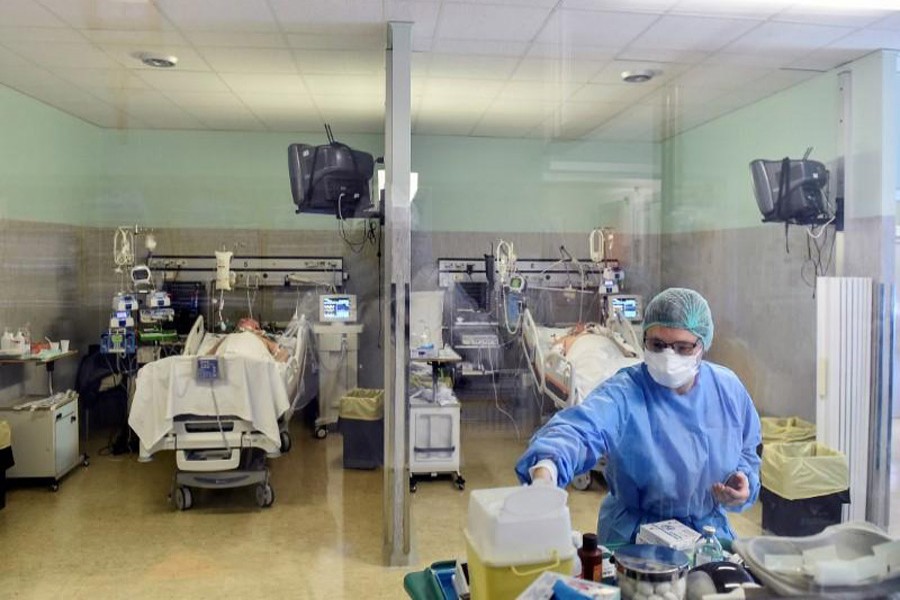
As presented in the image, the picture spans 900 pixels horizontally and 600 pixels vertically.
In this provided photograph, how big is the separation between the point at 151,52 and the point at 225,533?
2.65 m

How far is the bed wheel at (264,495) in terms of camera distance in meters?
3.77

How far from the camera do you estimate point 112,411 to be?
4.60m

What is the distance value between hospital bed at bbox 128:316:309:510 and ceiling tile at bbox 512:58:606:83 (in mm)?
2246

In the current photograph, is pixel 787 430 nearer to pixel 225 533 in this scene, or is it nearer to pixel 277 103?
pixel 225 533

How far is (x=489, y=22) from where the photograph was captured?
3070 millimetres

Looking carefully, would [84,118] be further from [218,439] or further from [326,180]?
[218,439]

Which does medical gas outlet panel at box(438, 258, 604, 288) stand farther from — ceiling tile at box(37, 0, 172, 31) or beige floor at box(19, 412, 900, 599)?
ceiling tile at box(37, 0, 172, 31)

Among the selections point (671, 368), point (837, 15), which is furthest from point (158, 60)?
point (837, 15)

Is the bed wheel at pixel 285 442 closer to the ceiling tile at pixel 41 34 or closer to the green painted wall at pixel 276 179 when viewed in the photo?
the green painted wall at pixel 276 179

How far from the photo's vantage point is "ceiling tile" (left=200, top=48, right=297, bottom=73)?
352 cm

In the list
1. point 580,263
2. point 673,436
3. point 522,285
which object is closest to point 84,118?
point 522,285

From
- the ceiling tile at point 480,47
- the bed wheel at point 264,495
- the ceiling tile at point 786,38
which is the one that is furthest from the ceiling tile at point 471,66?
the bed wheel at point 264,495

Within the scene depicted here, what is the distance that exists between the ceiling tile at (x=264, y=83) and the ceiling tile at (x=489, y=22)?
125 cm

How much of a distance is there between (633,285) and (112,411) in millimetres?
3894
